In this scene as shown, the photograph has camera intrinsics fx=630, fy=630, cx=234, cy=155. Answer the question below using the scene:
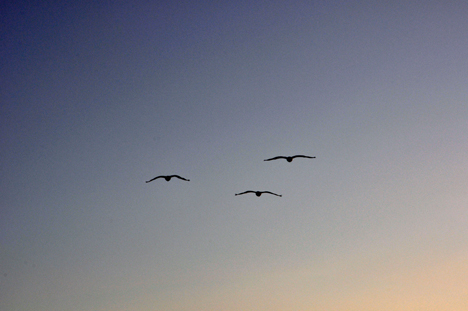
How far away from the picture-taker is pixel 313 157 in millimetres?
84312

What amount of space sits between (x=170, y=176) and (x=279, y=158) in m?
16.3

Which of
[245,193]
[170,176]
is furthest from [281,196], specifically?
[170,176]

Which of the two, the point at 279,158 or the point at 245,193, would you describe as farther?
the point at 245,193

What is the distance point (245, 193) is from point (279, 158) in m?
9.84

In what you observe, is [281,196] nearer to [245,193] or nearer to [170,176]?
[245,193]

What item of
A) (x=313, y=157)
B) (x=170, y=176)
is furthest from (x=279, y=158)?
(x=170, y=176)

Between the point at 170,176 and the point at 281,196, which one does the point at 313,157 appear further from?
the point at 170,176

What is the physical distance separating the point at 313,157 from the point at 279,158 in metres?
5.69

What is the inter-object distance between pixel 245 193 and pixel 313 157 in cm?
1490

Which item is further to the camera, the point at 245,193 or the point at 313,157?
the point at 245,193

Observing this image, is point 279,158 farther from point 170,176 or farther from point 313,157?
point 170,176

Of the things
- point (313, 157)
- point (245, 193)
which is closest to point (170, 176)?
point (245, 193)

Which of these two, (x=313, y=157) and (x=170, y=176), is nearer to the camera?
(x=313, y=157)

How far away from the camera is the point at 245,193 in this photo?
Answer: 9494 cm
